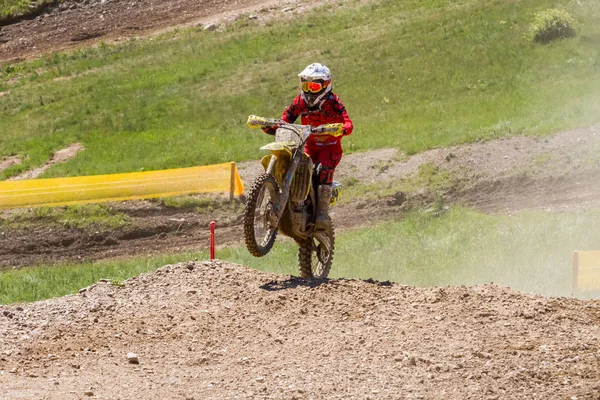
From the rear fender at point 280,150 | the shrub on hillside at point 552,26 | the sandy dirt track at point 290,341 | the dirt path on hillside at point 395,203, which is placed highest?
the rear fender at point 280,150

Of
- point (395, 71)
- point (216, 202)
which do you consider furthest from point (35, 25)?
point (216, 202)

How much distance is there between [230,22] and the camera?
125ft

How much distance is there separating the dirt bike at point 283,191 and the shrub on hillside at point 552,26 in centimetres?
2016

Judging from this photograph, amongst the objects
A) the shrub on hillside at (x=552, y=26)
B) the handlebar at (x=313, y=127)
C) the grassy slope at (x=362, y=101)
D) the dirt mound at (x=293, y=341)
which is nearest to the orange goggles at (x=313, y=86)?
the handlebar at (x=313, y=127)

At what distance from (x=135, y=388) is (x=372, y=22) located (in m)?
29.3

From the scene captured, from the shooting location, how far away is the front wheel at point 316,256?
12062 millimetres

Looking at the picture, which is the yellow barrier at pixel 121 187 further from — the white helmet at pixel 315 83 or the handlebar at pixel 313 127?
the handlebar at pixel 313 127

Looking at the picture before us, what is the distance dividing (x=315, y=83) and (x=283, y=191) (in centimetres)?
137

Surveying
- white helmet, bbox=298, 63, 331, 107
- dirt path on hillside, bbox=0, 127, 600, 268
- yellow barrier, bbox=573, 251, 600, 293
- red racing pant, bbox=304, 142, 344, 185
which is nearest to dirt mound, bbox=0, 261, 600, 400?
red racing pant, bbox=304, 142, 344, 185

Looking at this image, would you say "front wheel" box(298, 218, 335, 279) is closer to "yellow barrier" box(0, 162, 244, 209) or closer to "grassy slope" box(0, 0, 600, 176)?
"yellow barrier" box(0, 162, 244, 209)

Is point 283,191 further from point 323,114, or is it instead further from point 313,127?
point 323,114

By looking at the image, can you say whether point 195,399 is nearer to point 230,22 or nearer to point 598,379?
point 598,379

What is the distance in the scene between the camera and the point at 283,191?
10.9m

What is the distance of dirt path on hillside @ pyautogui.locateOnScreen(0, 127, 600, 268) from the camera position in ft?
64.8
